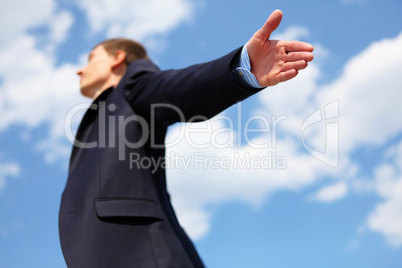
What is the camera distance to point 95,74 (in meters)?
3.00

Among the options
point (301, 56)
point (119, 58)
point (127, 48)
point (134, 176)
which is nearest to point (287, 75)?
point (301, 56)

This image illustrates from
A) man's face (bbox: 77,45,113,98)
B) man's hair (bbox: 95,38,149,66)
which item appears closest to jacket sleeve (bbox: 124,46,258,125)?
man's face (bbox: 77,45,113,98)

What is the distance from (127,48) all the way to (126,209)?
160cm

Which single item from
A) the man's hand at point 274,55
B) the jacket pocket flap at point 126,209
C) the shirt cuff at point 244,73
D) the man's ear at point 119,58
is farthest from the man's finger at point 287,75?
the man's ear at point 119,58

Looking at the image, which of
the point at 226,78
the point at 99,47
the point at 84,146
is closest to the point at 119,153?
the point at 84,146

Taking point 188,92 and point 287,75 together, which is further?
point 188,92

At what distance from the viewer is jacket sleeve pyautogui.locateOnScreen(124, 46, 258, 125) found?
6.24 feet

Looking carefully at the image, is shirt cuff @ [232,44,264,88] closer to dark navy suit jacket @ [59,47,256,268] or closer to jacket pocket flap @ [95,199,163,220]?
dark navy suit jacket @ [59,47,256,268]

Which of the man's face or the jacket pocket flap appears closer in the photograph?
the jacket pocket flap

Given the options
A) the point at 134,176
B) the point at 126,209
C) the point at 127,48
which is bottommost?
the point at 126,209

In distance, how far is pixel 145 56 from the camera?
3410mm

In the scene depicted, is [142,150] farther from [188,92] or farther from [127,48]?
[127,48]

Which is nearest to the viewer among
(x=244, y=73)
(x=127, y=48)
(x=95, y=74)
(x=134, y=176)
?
(x=244, y=73)

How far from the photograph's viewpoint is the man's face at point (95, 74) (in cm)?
298
